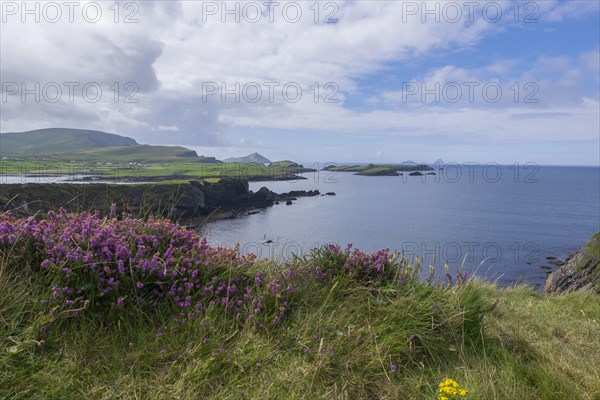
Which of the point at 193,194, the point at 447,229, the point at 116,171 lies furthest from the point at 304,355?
the point at 116,171

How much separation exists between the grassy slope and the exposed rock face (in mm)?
16715

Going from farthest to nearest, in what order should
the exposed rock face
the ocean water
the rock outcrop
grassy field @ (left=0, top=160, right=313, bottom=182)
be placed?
grassy field @ (left=0, top=160, right=313, bottom=182), the rock outcrop, the ocean water, the exposed rock face

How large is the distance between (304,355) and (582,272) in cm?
2096

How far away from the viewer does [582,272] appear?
1928 cm

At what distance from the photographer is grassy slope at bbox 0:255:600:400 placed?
3400 millimetres

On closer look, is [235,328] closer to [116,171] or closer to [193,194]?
[193,194]

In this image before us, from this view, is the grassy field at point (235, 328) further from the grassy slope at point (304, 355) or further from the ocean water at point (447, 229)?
the ocean water at point (447, 229)

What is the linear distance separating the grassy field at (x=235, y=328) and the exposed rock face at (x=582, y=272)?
631 inches

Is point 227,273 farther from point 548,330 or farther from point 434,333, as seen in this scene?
point 548,330

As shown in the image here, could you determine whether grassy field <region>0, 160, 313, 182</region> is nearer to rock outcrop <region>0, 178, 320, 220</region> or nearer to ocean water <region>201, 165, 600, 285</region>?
rock outcrop <region>0, 178, 320, 220</region>

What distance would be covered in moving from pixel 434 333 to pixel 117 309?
3504mm

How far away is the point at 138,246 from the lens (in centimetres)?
459

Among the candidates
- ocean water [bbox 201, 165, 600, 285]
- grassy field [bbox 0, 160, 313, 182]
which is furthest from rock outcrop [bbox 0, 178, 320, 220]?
grassy field [bbox 0, 160, 313, 182]

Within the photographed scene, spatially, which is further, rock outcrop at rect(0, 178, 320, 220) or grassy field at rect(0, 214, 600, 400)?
rock outcrop at rect(0, 178, 320, 220)
